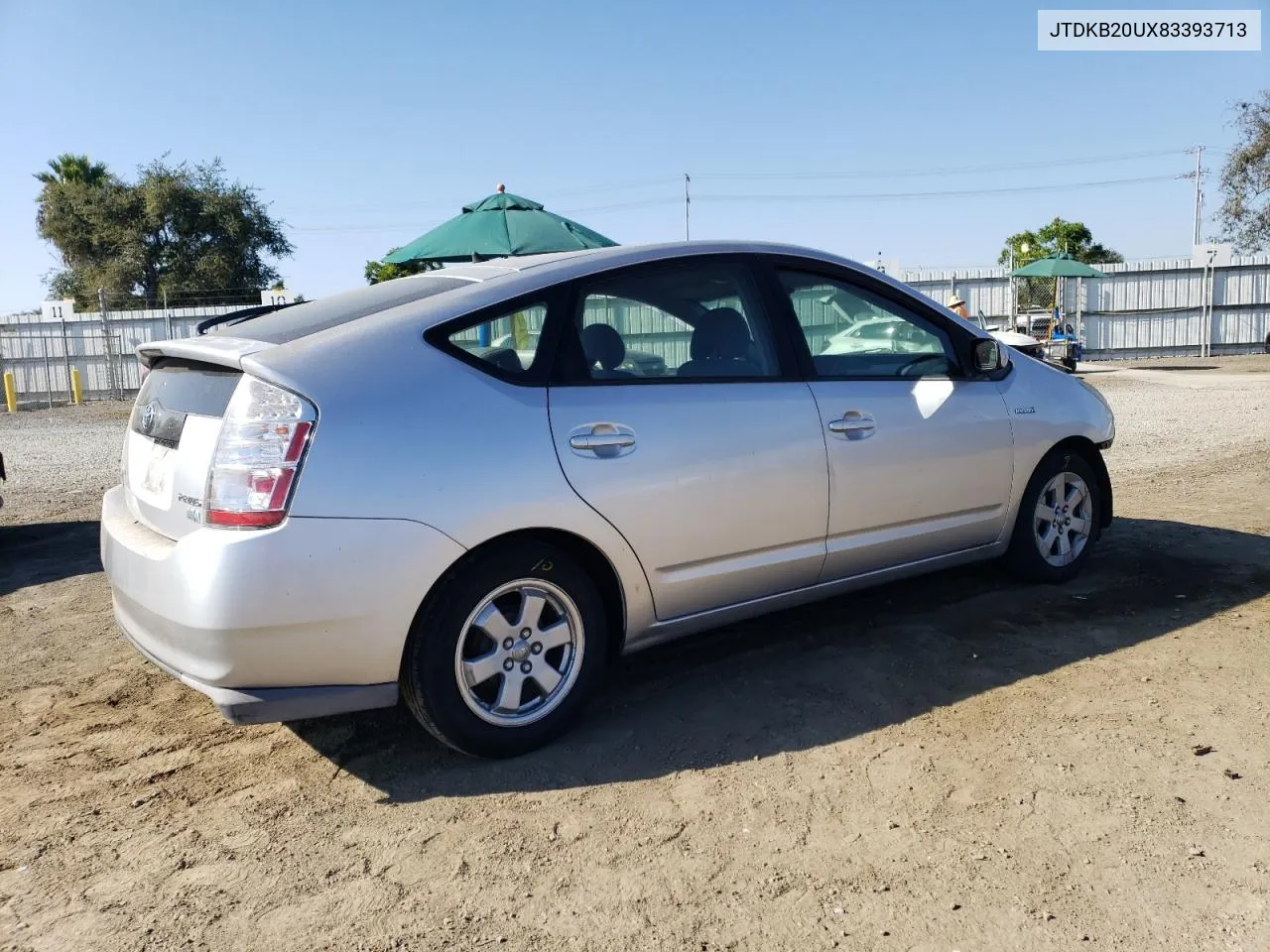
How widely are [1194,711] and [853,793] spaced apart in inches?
52.3

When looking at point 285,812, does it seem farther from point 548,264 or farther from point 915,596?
point 915,596

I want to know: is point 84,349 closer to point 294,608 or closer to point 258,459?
point 258,459

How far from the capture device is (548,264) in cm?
356

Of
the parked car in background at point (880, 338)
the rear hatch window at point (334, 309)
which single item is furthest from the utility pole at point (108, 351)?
the parked car in background at point (880, 338)

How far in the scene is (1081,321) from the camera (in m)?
24.5

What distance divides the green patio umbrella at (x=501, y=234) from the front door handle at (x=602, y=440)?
732 cm

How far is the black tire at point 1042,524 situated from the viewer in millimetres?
4637

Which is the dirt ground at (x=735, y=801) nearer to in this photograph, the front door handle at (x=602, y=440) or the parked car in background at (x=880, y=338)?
the front door handle at (x=602, y=440)

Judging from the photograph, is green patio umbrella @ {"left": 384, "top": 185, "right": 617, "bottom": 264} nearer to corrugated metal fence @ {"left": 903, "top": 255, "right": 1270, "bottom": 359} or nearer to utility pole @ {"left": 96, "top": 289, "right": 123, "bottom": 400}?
utility pole @ {"left": 96, "top": 289, "right": 123, "bottom": 400}

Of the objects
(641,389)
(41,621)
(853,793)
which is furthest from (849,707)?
(41,621)

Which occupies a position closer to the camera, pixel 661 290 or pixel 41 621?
pixel 661 290

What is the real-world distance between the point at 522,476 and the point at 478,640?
20.9 inches

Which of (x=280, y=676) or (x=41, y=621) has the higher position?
(x=280, y=676)

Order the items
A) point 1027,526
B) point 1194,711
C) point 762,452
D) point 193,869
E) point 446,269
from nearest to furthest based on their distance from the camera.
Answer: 1. point 193,869
2. point 1194,711
3. point 762,452
4. point 446,269
5. point 1027,526
